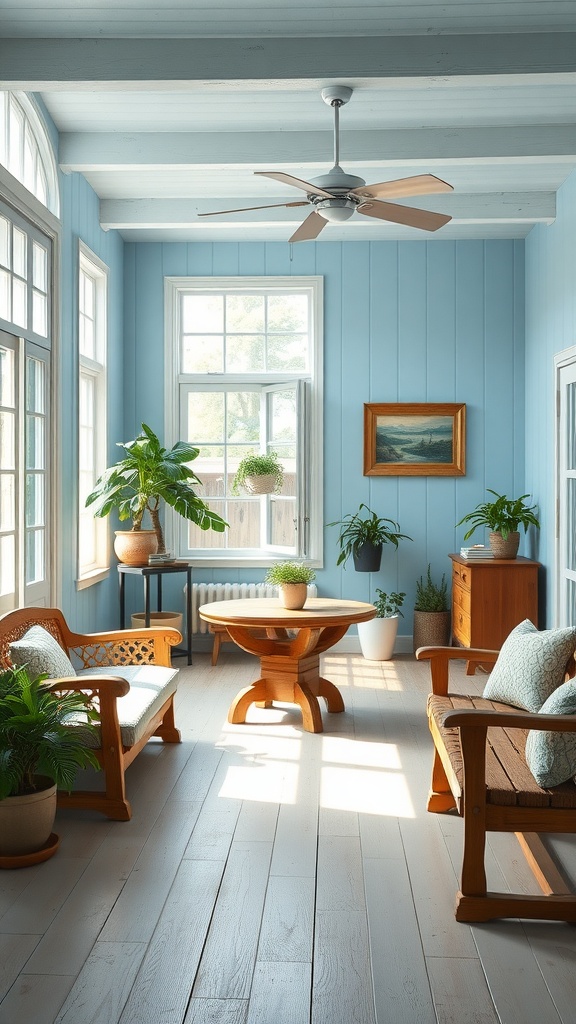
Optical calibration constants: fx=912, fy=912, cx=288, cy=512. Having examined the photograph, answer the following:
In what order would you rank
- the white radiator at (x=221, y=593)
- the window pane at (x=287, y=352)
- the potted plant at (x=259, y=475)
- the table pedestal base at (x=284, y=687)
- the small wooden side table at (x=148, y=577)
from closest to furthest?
the table pedestal base at (x=284, y=687) < the small wooden side table at (x=148, y=577) < the potted plant at (x=259, y=475) < the white radiator at (x=221, y=593) < the window pane at (x=287, y=352)

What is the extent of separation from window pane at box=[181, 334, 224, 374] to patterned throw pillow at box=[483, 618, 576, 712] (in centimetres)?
443

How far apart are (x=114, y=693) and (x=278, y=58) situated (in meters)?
2.77

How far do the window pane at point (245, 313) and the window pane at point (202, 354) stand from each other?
0.17 meters

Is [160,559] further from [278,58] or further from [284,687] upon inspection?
[278,58]

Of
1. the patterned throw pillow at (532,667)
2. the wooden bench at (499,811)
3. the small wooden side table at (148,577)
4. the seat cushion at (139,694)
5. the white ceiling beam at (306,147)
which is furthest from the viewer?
the small wooden side table at (148,577)

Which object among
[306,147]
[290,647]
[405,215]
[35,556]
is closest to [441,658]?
[290,647]

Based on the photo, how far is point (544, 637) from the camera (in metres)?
3.55

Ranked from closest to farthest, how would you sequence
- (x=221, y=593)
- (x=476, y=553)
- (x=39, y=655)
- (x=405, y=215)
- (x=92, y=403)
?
(x=39, y=655), (x=405, y=215), (x=476, y=553), (x=92, y=403), (x=221, y=593)

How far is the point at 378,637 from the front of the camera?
696cm

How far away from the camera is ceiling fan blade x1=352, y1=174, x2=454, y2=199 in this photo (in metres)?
3.95

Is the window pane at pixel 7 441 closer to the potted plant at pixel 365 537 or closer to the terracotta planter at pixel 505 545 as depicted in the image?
the potted plant at pixel 365 537

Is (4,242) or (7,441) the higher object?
(4,242)

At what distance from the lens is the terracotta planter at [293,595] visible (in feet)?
17.1

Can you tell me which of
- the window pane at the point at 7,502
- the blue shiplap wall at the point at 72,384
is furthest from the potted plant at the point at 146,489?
the window pane at the point at 7,502
